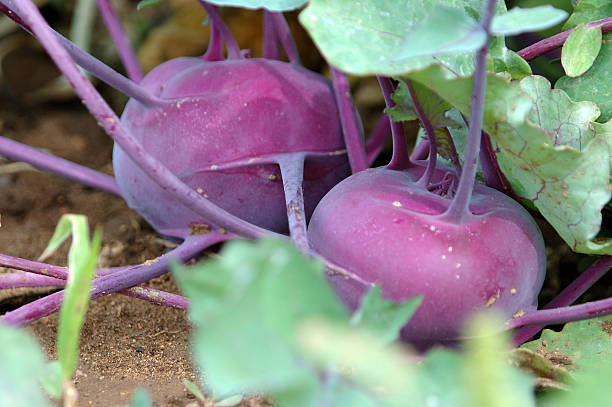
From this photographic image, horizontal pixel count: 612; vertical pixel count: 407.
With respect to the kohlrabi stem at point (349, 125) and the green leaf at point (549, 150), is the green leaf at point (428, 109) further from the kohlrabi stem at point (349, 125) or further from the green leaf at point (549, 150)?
the kohlrabi stem at point (349, 125)

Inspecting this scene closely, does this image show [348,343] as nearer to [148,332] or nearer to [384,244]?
[384,244]

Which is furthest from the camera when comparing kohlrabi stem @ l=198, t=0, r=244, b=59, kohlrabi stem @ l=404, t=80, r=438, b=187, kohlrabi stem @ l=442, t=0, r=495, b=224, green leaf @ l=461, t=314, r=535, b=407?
kohlrabi stem @ l=198, t=0, r=244, b=59

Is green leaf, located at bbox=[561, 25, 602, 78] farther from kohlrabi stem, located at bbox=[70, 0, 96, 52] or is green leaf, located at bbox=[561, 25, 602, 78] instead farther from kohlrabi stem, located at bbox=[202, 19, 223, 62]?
kohlrabi stem, located at bbox=[70, 0, 96, 52]

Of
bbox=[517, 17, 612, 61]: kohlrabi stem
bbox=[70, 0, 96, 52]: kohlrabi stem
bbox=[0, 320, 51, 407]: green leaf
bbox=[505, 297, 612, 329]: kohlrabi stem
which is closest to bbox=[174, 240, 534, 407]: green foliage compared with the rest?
bbox=[0, 320, 51, 407]: green leaf

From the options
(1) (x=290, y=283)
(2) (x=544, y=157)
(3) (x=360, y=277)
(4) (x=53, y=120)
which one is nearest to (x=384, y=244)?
(3) (x=360, y=277)

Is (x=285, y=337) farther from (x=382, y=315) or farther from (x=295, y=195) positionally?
(x=295, y=195)

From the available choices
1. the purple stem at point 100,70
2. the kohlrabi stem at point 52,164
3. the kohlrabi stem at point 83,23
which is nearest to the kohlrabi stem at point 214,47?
the purple stem at point 100,70
